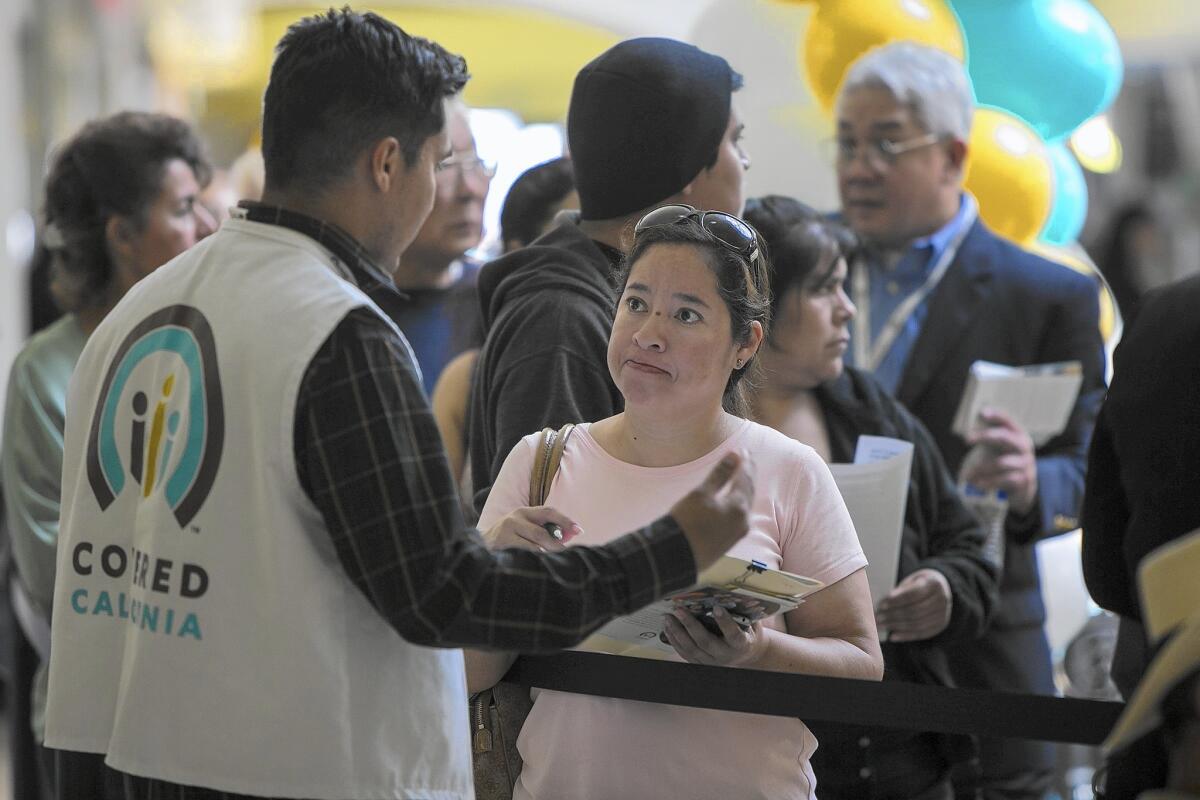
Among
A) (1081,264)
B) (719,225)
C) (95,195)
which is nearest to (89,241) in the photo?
(95,195)

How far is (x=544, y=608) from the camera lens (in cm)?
151

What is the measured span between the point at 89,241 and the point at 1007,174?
210 centimetres

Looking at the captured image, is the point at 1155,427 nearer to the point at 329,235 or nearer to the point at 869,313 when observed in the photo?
the point at 329,235

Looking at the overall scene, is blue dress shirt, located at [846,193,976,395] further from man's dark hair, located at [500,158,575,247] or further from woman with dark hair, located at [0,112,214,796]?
woman with dark hair, located at [0,112,214,796]

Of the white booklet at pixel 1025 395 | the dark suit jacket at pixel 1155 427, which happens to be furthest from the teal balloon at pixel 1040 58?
the dark suit jacket at pixel 1155 427

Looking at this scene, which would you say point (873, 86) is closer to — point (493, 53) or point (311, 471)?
point (311, 471)

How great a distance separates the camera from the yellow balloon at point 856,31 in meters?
3.25

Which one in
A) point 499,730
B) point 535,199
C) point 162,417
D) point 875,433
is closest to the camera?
point 162,417

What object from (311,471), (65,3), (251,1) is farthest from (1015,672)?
(65,3)

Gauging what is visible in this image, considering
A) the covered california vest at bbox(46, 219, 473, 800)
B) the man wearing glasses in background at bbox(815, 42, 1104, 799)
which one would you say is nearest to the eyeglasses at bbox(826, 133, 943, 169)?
the man wearing glasses in background at bbox(815, 42, 1104, 799)

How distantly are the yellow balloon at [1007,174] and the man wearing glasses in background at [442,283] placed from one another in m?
1.20

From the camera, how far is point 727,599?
1.73 m

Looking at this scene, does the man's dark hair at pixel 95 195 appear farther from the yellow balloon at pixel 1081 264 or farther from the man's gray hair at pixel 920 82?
the yellow balloon at pixel 1081 264

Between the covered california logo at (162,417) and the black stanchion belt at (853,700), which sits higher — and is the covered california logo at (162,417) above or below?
above
